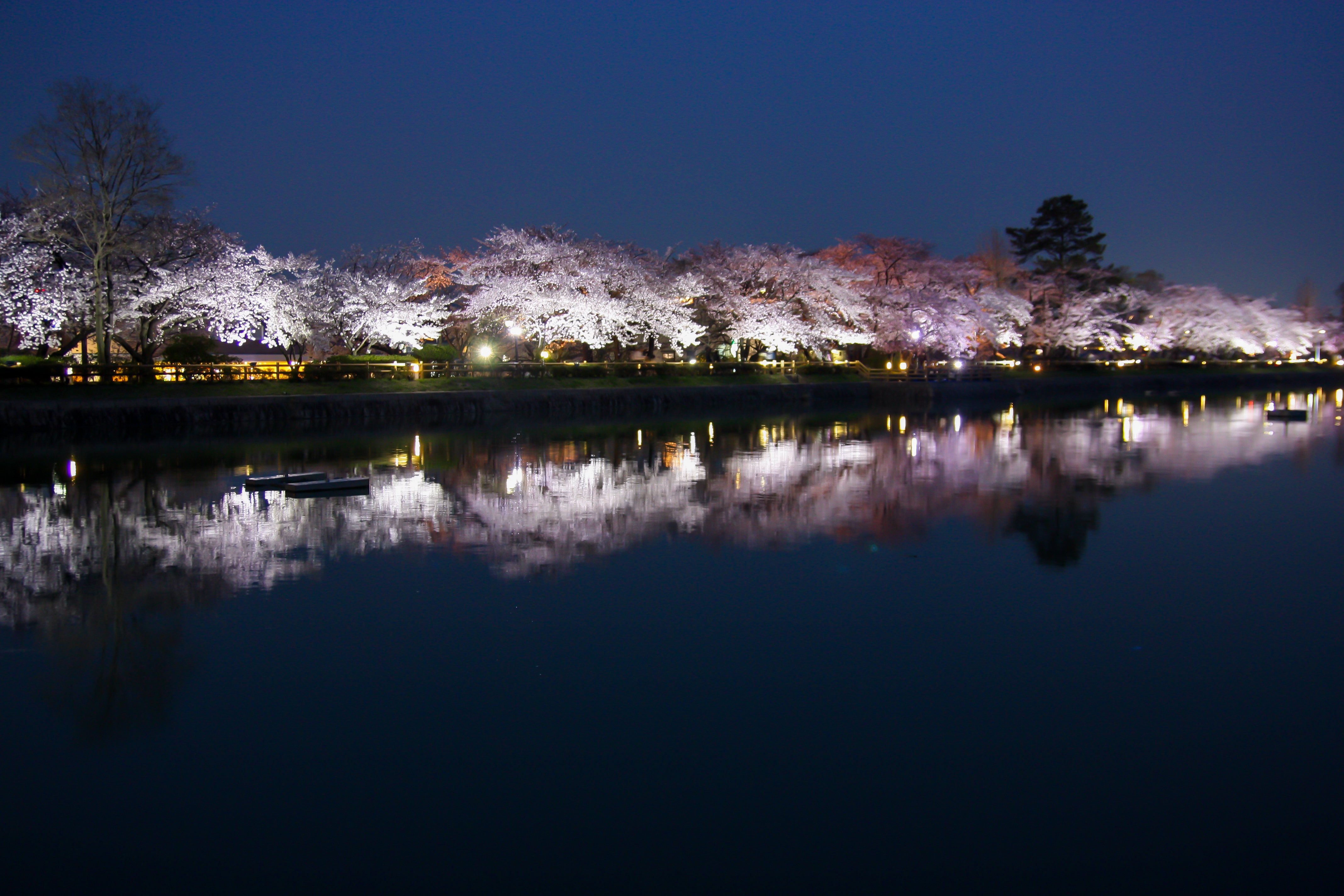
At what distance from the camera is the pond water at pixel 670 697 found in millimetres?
4617

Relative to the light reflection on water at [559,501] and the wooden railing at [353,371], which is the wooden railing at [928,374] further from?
the light reflection on water at [559,501]

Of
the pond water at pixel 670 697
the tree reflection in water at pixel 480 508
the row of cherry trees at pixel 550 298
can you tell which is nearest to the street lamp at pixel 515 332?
the row of cherry trees at pixel 550 298

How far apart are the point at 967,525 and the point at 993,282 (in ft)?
178

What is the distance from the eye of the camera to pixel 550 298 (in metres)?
38.4

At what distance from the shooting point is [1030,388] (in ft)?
170

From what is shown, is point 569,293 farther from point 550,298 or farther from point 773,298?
point 773,298

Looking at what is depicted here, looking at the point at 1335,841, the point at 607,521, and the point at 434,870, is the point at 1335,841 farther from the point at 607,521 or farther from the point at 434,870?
the point at 607,521

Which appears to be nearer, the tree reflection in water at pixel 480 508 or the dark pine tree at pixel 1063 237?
the tree reflection in water at pixel 480 508

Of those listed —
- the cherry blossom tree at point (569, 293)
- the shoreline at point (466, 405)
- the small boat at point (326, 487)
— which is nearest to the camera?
the small boat at point (326, 487)

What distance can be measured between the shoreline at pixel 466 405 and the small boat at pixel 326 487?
12.8 m

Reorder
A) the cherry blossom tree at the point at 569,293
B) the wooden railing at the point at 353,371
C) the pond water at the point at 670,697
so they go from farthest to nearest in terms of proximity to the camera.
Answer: the cherry blossom tree at the point at 569,293
the wooden railing at the point at 353,371
the pond water at the point at 670,697

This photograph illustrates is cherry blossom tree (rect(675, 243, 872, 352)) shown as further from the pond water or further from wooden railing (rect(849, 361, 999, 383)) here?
the pond water

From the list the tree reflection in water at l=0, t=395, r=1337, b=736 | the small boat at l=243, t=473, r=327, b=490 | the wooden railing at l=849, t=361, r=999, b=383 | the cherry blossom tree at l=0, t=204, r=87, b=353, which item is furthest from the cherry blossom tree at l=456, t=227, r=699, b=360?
the small boat at l=243, t=473, r=327, b=490

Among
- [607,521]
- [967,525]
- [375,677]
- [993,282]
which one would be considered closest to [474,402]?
[607,521]
